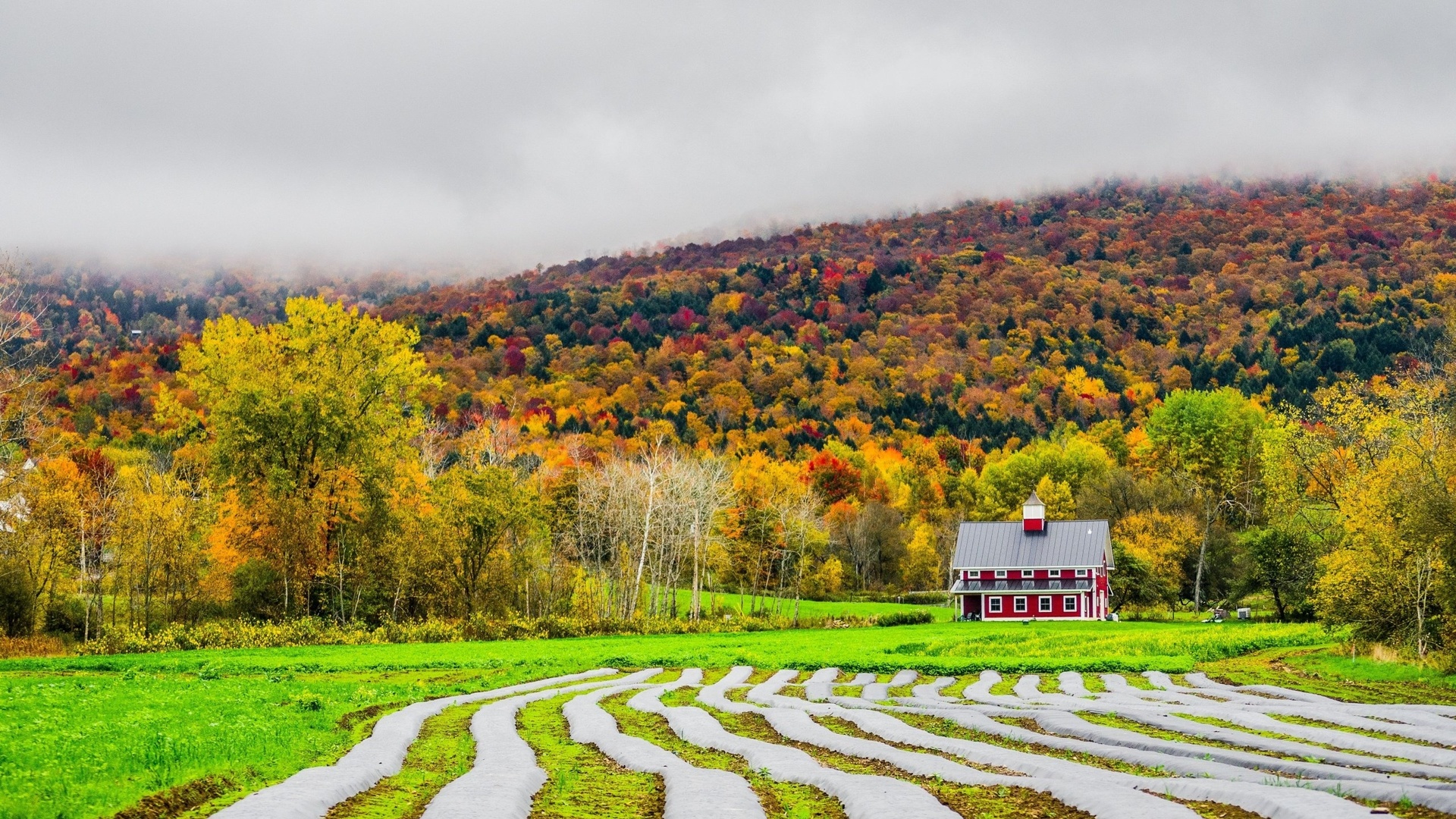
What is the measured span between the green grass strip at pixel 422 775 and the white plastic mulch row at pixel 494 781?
0.79ft

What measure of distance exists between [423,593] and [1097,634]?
34.5 meters

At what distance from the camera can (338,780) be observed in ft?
44.4

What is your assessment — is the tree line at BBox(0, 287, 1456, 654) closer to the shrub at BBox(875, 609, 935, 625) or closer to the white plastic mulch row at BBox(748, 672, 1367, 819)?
the shrub at BBox(875, 609, 935, 625)

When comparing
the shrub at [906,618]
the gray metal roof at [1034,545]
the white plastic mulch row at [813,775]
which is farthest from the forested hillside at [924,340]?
the white plastic mulch row at [813,775]

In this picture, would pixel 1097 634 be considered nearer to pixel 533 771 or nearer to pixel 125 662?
pixel 125 662

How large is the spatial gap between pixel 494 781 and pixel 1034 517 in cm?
8048

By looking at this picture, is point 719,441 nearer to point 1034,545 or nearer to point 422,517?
point 1034,545

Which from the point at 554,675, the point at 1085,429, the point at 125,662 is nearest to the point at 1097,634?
the point at 554,675

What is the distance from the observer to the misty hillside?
435 feet

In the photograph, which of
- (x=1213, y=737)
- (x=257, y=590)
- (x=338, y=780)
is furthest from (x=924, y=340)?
(x=338, y=780)

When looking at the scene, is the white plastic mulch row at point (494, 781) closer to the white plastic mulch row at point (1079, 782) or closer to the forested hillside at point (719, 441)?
the white plastic mulch row at point (1079, 782)

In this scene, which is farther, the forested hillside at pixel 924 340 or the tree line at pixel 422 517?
the forested hillside at pixel 924 340

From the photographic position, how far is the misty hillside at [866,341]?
133 m

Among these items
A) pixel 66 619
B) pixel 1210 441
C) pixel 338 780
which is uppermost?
pixel 1210 441
